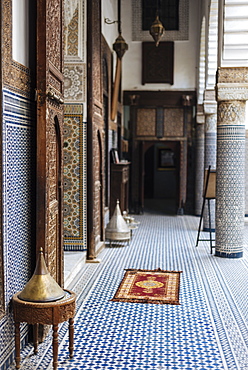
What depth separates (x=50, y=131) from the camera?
3432mm

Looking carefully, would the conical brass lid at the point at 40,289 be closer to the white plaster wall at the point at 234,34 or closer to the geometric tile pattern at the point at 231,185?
the geometric tile pattern at the point at 231,185

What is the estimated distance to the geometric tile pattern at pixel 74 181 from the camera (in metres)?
5.82

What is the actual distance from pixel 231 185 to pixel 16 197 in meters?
3.69

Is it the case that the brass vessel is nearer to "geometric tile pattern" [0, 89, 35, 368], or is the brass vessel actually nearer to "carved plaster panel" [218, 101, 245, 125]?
"carved plaster panel" [218, 101, 245, 125]

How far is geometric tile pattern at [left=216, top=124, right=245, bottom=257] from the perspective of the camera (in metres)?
6.12

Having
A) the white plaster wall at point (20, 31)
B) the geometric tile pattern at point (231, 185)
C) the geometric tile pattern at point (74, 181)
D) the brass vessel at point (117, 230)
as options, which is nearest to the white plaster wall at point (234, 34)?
the geometric tile pattern at point (231, 185)

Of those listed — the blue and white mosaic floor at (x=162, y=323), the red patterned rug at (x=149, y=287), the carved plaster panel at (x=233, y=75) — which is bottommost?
the blue and white mosaic floor at (x=162, y=323)

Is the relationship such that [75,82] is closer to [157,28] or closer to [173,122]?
[157,28]

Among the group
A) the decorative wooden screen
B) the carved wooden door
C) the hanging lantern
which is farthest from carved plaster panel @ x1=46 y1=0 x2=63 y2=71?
the decorative wooden screen

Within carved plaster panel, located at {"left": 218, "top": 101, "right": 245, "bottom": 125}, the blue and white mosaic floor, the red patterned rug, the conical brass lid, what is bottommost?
the blue and white mosaic floor

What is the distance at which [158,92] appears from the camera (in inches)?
417

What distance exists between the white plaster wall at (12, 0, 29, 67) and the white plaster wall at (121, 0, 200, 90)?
7.49 metres

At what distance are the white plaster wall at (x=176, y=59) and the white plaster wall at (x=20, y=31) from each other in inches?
295

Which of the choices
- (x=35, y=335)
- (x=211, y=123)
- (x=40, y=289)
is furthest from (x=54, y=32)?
(x=211, y=123)
